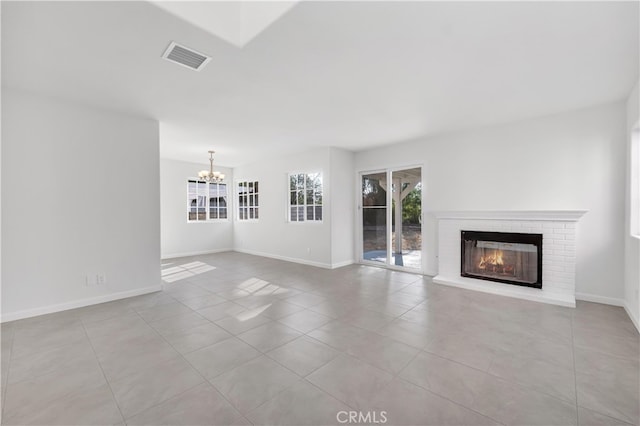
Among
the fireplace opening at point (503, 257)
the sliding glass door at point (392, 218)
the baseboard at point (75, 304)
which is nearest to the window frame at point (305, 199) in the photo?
the sliding glass door at point (392, 218)

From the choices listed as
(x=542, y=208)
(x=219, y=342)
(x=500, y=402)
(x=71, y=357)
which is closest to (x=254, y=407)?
(x=219, y=342)

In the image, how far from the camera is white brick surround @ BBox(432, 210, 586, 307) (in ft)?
11.8

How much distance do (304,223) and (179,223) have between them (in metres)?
3.60

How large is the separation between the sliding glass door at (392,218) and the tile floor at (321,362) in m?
1.90

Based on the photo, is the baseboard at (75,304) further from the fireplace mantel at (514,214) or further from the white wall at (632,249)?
the white wall at (632,249)

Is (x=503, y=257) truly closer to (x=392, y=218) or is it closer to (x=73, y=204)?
(x=392, y=218)

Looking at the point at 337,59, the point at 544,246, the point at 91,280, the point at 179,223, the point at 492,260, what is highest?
the point at 337,59

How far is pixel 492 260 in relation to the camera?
14.1 feet

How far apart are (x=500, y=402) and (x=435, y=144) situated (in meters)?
4.24

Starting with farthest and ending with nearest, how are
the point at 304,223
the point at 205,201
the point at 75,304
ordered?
1. the point at 205,201
2. the point at 304,223
3. the point at 75,304

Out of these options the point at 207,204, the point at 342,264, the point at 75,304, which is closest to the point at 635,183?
the point at 342,264

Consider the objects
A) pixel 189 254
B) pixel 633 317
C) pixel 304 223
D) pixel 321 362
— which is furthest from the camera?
pixel 189 254

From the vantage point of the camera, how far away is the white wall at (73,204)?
310 cm

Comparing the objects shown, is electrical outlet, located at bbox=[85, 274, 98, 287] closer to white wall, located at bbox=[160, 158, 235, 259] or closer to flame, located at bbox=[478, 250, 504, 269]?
white wall, located at bbox=[160, 158, 235, 259]
